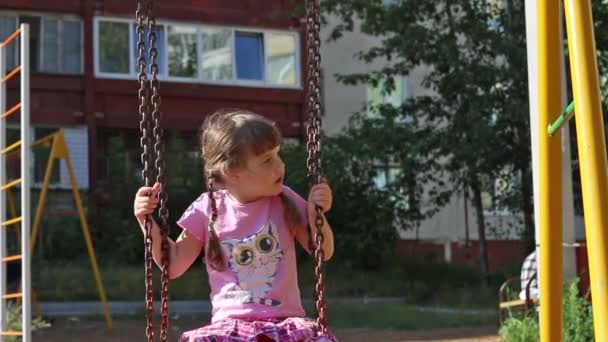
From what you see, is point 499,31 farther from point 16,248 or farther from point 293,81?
point 16,248

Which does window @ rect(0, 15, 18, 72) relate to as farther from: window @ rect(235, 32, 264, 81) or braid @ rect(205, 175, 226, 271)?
braid @ rect(205, 175, 226, 271)

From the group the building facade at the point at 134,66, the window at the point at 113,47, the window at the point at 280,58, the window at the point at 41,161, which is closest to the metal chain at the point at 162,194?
the window at the point at 41,161

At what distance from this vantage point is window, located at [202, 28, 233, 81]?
22.7m

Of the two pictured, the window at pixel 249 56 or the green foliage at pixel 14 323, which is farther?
the window at pixel 249 56

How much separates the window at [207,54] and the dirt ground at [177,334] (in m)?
10.5

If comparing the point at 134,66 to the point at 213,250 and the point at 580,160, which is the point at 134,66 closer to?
the point at 213,250

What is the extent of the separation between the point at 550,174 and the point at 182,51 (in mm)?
19389

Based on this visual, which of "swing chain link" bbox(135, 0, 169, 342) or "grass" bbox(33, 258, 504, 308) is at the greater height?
"swing chain link" bbox(135, 0, 169, 342)

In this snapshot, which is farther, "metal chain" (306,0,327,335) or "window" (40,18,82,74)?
"window" (40,18,82,74)

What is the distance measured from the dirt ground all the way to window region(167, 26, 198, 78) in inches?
428

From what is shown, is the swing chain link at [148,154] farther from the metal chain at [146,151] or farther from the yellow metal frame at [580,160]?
the yellow metal frame at [580,160]

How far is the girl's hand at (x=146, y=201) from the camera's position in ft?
11.3

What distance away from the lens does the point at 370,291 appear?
58.9 feet

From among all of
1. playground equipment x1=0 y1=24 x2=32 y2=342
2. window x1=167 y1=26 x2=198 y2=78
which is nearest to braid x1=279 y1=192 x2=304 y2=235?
playground equipment x1=0 y1=24 x2=32 y2=342
